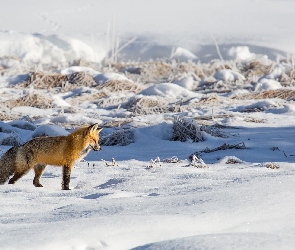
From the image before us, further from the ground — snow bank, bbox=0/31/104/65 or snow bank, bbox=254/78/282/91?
snow bank, bbox=0/31/104/65

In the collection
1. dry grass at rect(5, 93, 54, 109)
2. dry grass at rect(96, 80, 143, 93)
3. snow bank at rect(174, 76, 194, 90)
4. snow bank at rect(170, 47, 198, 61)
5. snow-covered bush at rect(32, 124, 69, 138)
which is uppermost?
snow bank at rect(170, 47, 198, 61)

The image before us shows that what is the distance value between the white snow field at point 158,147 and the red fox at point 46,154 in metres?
0.13

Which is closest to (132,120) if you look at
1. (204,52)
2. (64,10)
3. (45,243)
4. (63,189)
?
(63,189)

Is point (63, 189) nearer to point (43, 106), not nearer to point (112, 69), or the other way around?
point (43, 106)

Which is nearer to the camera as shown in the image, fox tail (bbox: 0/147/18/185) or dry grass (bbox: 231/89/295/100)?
fox tail (bbox: 0/147/18/185)

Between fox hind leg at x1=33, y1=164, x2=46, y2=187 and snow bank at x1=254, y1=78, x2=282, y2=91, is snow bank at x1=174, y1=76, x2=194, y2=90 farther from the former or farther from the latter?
fox hind leg at x1=33, y1=164, x2=46, y2=187

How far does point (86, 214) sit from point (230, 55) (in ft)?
61.8

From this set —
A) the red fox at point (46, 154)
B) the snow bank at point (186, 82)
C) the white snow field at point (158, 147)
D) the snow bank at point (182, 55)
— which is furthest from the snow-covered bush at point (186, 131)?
the snow bank at point (182, 55)

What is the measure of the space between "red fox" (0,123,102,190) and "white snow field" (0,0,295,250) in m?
0.13

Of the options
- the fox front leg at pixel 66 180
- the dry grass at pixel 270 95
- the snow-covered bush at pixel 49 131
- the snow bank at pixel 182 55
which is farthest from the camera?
the snow bank at pixel 182 55

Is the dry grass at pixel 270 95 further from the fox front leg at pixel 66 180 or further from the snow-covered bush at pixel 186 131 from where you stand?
the fox front leg at pixel 66 180

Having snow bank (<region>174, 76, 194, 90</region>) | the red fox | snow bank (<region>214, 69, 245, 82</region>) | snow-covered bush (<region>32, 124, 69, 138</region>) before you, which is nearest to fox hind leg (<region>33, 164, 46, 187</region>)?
the red fox

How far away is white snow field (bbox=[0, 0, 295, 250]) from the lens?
126 inches

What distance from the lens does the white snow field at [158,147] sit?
3.20 meters
